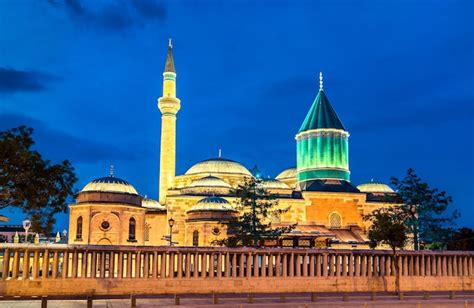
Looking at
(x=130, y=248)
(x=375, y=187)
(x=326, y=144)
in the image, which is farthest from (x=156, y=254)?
(x=375, y=187)

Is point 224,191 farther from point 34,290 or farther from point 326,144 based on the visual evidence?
point 34,290

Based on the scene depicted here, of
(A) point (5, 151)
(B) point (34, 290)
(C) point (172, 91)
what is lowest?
(B) point (34, 290)

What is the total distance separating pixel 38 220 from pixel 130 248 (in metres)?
3.96

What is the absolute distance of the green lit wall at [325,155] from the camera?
204 feet

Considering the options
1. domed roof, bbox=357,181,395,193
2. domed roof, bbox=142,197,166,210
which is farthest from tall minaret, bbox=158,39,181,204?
domed roof, bbox=357,181,395,193

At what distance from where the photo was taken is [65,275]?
79.3 ft

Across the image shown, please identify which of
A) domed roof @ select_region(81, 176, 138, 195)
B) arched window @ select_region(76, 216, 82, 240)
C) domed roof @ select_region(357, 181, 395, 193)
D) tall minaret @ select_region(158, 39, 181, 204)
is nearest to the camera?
arched window @ select_region(76, 216, 82, 240)

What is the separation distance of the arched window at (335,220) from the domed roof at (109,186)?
19046 millimetres

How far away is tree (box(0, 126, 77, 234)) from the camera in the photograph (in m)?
22.8

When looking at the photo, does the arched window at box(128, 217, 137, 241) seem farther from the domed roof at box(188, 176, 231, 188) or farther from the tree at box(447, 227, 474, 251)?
the tree at box(447, 227, 474, 251)

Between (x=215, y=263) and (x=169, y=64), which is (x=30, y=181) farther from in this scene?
→ (x=169, y=64)

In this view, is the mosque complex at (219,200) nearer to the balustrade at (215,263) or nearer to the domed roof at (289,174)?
the domed roof at (289,174)

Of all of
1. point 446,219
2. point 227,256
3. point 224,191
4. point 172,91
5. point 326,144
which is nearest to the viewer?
point 227,256

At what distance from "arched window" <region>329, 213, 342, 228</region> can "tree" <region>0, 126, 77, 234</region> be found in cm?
3716
